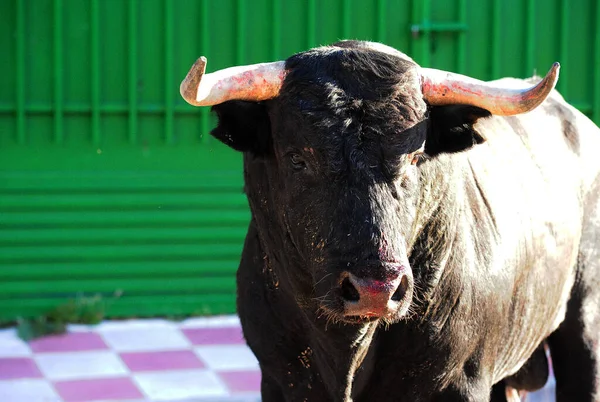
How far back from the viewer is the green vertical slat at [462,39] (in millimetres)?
8453

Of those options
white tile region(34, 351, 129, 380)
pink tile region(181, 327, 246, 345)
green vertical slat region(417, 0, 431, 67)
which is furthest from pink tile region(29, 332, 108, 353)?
green vertical slat region(417, 0, 431, 67)

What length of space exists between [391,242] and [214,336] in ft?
15.1

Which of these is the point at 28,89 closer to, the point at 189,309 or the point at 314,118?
the point at 189,309

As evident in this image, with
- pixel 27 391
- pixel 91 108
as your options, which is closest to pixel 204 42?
pixel 91 108

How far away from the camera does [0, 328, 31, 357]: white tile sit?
7422 millimetres

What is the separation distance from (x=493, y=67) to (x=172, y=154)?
8.20 ft

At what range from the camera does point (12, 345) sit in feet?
24.9

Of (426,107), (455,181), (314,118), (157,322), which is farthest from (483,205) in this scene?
(157,322)

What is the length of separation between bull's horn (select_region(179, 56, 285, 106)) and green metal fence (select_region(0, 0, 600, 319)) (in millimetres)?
4332

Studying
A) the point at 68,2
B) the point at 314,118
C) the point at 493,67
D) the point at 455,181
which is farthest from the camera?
the point at 493,67

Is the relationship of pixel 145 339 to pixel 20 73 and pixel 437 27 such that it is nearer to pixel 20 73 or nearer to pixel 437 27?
pixel 20 73

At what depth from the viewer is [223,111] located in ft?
13.0

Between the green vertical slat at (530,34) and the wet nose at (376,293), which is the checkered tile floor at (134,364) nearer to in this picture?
the green vertical slat at (530,34)

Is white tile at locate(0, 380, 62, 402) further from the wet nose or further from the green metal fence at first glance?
the wet nose
